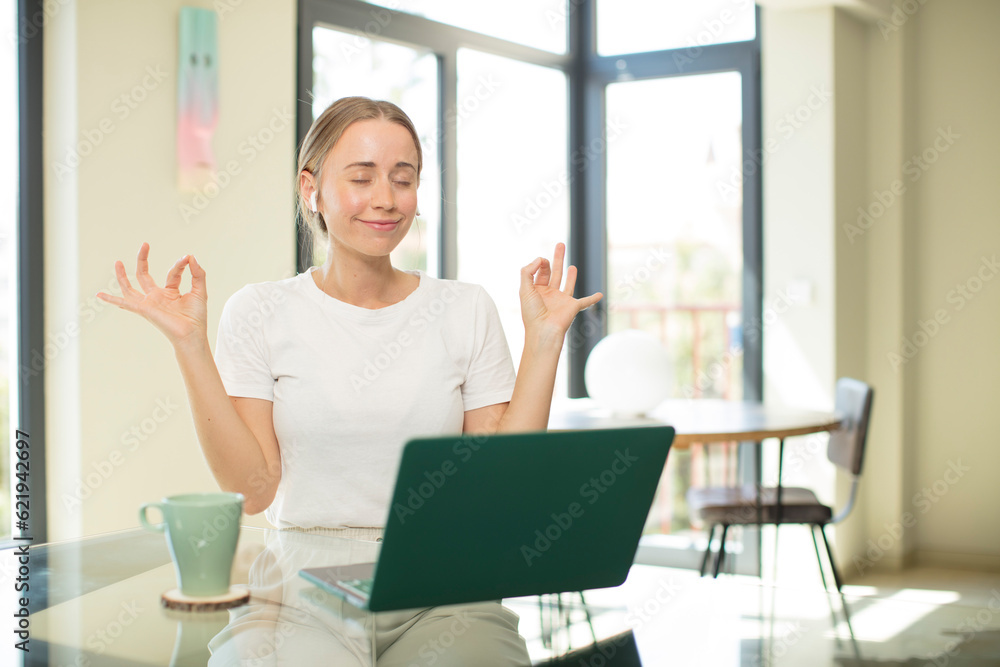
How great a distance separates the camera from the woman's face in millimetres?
1439

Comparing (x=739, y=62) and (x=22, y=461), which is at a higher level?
(x=739, y=62)

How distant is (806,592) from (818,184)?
288 centimetres

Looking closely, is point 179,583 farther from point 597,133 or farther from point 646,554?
point 597,133

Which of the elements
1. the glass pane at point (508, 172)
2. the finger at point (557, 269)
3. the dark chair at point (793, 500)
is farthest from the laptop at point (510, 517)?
the glass pane at point (508, 172)

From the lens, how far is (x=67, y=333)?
2438 millimetres

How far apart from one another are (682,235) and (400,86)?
137 centimetres

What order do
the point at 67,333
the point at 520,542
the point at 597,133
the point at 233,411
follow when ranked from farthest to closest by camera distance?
1. the point at 597,133
2. the point at 67,333
3. the point at 233,411
4. the point at 520,542

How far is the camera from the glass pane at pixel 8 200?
242 cm

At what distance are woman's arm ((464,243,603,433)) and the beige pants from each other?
58 centimetres

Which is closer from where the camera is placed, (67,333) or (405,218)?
(405,218)

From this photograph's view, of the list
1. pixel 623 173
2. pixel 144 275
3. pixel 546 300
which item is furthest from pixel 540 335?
pixel 623 173

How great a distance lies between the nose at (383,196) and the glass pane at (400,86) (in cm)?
159

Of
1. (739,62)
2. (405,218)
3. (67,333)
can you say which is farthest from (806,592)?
(739,62)

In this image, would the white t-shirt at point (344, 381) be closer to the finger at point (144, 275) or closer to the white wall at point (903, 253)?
the finger at point (144, 275)
